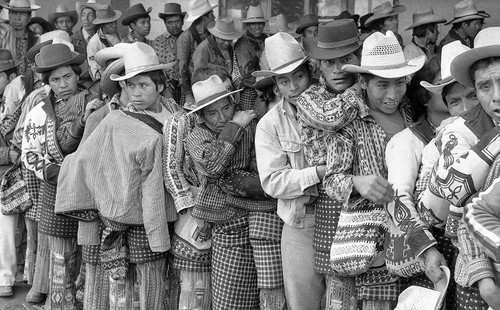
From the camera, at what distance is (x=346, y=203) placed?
4.13 m

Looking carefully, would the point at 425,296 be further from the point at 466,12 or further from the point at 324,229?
the point at 466,12

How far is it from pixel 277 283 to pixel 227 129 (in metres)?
0.94

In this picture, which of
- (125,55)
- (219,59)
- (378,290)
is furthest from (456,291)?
(219,59)

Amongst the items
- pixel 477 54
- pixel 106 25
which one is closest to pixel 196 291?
pixel 477 54

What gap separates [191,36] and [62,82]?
3219 millimetres

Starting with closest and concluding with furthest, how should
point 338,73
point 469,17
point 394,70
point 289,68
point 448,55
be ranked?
point 448,55 < point 394,70 < point 338,73 < point 289,68 < point 469,17

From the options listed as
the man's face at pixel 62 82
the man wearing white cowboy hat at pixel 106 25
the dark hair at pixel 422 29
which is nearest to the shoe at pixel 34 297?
the man's face at pixel 62 82

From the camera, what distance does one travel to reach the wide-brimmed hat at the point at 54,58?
6.07 metres

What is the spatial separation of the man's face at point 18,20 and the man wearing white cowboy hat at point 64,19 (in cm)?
44

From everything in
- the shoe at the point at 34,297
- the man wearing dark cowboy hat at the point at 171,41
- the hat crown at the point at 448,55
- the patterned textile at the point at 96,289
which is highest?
the hat crown at the point at 448,55

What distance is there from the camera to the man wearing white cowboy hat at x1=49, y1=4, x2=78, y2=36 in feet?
34.0

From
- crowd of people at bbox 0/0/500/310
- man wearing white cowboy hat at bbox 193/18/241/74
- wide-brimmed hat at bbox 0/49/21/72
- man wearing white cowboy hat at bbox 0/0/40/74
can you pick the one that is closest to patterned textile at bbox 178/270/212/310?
crowd of people at bbox 0/0/500/310

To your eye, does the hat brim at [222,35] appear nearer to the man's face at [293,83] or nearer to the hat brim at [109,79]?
the hat brim at [109,79]

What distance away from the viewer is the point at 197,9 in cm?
930
